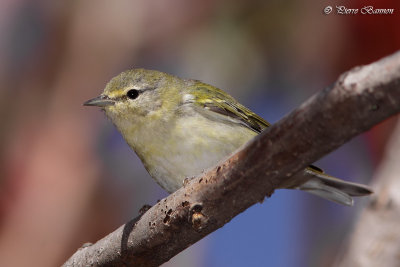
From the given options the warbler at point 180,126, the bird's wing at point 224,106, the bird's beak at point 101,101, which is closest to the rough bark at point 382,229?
the warbler at point 180,126

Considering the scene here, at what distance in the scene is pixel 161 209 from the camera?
283 cm

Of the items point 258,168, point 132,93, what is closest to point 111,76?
point 132,93

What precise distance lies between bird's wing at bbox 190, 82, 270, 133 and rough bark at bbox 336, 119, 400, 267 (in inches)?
93.6

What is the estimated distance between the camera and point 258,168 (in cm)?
234

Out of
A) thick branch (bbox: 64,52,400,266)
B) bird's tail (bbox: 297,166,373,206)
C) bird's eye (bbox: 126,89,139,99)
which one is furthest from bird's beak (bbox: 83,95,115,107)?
bird's tail (bbox: 297,166,373,206)

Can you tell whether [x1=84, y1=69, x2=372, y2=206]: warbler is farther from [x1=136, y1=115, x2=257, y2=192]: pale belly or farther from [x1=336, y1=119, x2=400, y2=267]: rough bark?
[x1=336, y1=119, x2=400, y2=267]: rough bark

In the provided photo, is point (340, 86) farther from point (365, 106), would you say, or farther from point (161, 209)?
point (161, 209)

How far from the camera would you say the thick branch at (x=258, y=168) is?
1944 millimetres

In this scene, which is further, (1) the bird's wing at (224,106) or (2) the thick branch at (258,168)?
(1) the bird's wing at (224,106)

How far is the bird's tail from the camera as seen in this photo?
3.80m

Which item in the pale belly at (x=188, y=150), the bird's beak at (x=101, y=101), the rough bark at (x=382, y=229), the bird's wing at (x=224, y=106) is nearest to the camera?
the rough bark at (x=382, y=229)

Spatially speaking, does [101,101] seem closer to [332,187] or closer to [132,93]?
[132,93]

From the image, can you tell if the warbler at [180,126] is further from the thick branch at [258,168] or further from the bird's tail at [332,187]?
the thick branch at [258,168]

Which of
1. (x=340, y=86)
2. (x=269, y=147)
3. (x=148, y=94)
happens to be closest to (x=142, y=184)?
(x=148, y=94)
